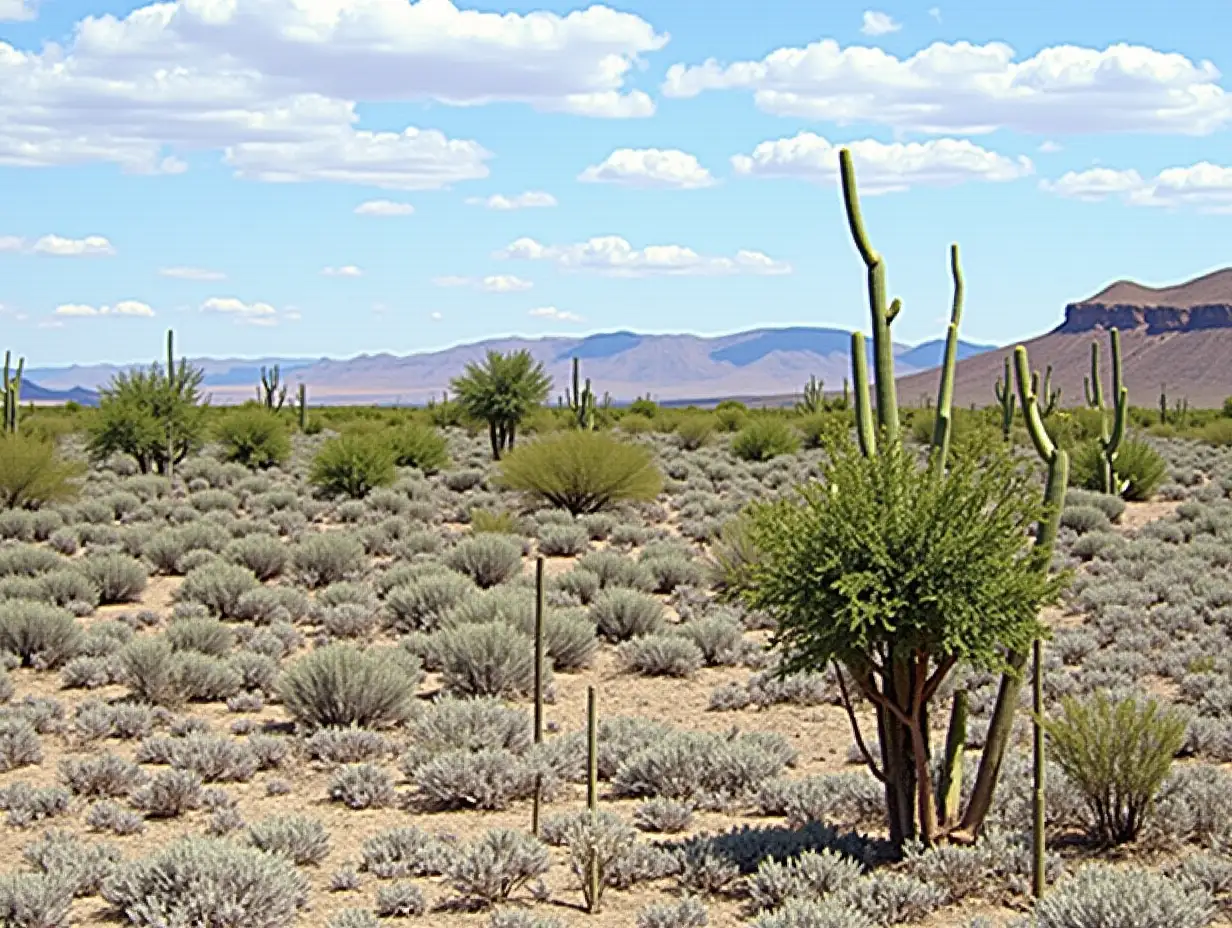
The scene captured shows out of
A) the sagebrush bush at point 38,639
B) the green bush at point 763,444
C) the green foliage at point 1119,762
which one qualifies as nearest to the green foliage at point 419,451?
the green bush at point 763,444

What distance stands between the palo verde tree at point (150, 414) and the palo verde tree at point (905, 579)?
86.9ft

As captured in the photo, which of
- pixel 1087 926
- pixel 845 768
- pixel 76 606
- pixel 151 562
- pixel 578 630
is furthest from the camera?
pixel 151 562

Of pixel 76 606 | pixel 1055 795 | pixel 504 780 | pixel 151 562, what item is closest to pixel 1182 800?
pixel 1055 795

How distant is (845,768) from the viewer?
1138 centimetres

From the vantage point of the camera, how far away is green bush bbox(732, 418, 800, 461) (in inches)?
1650

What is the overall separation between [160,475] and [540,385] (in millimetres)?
11315

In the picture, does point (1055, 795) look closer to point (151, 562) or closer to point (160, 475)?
point (151, 562)

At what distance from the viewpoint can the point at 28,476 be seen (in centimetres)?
2700

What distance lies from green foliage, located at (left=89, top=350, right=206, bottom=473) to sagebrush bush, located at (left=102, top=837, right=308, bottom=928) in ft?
86.2

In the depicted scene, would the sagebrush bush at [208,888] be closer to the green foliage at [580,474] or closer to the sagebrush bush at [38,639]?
the sagebrush bush at [38,639]

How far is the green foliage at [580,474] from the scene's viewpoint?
91.2 feet

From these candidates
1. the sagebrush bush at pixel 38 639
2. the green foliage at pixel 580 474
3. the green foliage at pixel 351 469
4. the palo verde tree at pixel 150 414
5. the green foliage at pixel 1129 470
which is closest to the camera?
the sagebrush bush at pixel 38 639

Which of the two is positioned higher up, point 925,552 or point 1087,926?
point 925,552

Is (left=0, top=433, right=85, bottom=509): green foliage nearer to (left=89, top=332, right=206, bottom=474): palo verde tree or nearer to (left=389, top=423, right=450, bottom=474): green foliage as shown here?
(left=89, top=332, right=206, bottom=474): palo verde tree
